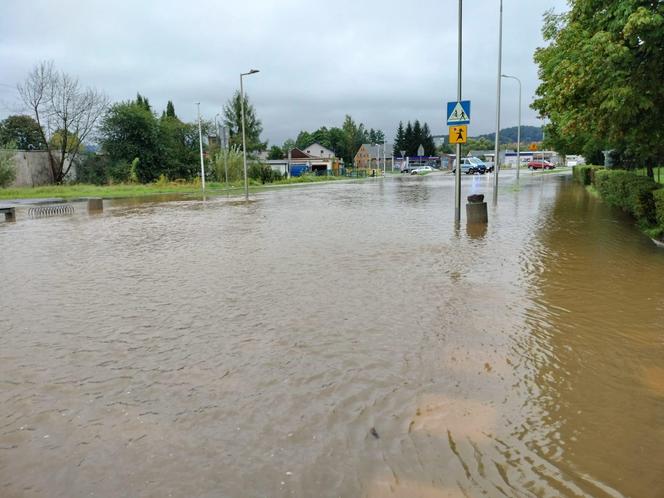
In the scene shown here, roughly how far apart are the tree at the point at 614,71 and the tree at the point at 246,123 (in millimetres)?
70425

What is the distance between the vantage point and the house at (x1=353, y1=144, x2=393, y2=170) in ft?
354

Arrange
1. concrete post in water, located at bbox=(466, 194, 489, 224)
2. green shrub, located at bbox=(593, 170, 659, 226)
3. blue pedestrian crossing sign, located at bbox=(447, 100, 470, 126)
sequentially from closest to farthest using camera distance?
green shrub, located at bbox=(593, 170, 659, 226)
blue pedestrian crossing sign, located at bbox=(447, 100, 470, 126)
concrete post in water, located at bbox=(466, 194, 489, 224)

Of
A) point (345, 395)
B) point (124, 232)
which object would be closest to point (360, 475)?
point (345, 395)

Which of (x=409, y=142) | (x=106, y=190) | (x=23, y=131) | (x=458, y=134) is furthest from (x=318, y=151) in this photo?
(x=458, y=134)

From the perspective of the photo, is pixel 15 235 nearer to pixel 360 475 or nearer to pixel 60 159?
pixel 360 475

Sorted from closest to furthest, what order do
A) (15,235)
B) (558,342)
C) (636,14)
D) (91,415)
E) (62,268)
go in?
(91,415) → (558,342) → (636,14) → (62,268) → (15,235)

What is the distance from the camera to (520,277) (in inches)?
320

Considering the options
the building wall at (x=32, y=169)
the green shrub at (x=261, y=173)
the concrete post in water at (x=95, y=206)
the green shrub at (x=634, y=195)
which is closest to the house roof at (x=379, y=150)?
the green shrub at (x=261, y=173)

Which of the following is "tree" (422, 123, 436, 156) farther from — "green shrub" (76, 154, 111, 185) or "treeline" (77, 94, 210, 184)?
"green shrub" (76, 154, 111, 185)

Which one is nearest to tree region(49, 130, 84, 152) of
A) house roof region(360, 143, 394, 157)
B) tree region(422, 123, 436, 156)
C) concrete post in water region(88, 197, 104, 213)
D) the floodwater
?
concrete post in water region(88, 197, 104, 213)

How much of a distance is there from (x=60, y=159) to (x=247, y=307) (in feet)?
148

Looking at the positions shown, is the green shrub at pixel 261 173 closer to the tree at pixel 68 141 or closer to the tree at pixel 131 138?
the tree at pixel 131 138

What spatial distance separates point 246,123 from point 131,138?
3476 centimetres

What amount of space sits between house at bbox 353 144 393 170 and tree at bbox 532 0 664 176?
89716mm
